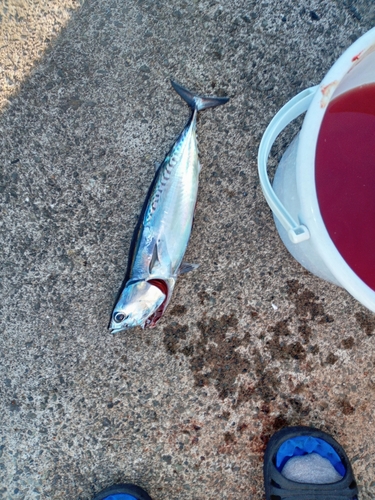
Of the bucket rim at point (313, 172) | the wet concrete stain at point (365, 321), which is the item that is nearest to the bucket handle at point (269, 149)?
the bucket rim at point (313, 172)

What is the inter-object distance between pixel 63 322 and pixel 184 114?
120 centimetres

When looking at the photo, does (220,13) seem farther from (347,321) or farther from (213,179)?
(347,321)

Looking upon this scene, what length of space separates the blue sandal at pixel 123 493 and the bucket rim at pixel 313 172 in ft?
4.71

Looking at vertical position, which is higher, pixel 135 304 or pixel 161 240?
pixel 161 240

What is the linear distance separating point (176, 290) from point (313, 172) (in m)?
0.94

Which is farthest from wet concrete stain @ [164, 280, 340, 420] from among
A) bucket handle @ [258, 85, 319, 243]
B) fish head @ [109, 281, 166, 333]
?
bucket handle @ [258, 85, 319, 243]

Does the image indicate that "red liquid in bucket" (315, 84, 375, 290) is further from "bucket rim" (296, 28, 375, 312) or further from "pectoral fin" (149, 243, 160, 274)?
"pectoral fin" (149, 243, 160, 274)

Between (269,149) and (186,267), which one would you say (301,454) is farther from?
(269,149)

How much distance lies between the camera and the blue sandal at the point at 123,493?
6.00 ft

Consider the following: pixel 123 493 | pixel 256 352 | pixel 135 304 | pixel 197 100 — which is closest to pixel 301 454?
pixel 256 352

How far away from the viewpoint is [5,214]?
1898 mm

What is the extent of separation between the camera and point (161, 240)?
5.51ft

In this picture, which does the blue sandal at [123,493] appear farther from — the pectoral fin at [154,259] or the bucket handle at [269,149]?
the bucket handle at [269,149]

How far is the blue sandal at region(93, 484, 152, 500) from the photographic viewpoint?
1.83 m
